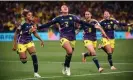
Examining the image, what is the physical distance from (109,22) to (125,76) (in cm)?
216

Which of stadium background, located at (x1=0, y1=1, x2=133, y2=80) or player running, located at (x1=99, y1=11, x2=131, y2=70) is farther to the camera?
player running, located at (x1=99, y1=11, x2=131, y2=70)

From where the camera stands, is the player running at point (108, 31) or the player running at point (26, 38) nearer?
the player running at point (26, 38)

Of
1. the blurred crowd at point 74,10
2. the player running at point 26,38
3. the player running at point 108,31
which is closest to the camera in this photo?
the player running at point 26,38

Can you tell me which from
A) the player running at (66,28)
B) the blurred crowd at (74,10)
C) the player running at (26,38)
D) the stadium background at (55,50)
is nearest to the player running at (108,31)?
the stadium background at (55,50)

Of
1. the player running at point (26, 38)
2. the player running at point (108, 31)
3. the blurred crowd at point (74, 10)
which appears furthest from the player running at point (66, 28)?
the blurred crowd at point (74, 10)

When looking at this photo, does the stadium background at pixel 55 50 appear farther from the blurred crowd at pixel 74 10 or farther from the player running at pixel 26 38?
the player running at pixel 26 38

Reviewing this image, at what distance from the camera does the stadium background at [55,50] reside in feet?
27.5

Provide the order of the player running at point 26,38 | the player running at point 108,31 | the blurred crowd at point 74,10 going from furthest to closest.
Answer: the blurred crowd at point 74,10, the player running at point 108,31, the player running at point 26,38

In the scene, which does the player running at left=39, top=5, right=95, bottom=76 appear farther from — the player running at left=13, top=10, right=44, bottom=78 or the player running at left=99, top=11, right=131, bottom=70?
the player running at left=99, top=11, right=131, bottom=70

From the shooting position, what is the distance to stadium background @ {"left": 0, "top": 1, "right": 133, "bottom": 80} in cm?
837

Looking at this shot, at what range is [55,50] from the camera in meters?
15.1

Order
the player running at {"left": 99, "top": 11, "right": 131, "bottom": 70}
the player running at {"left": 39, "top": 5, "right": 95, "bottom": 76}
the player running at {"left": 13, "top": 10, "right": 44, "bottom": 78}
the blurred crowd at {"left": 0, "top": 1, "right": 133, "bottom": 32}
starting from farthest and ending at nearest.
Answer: the blurred crowd at {"left": 0, "top": 1, "right": 133, "bottom": 32} < the player running at {"left": 99, "top": 11, "right": 131, "bottom": 70} < the player running at {"left": 39, "top": 5, "right": 95, "bottom": 76} < the player running at {"left": 13, "top": 10, "right": 44, "bottom": 78}

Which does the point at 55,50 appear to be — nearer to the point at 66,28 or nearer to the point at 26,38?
the point at 66,28

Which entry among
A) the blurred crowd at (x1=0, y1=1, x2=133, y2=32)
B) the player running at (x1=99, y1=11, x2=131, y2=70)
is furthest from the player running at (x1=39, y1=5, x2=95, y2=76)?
the blurred crowd at (x1=0, y1=1, x2=133, y2=32)
